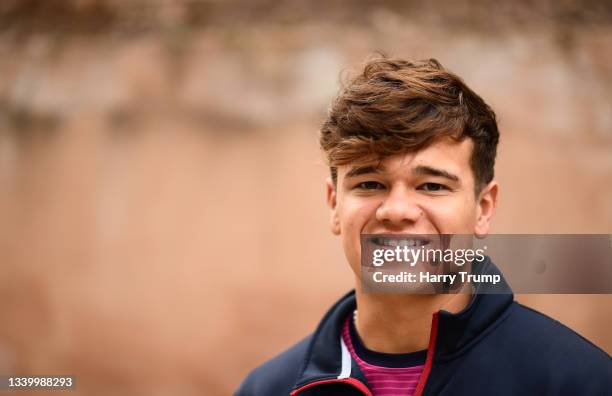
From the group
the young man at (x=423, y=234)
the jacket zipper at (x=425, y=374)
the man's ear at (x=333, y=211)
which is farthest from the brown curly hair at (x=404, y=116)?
the jacket zipper at (x=425, y=374)


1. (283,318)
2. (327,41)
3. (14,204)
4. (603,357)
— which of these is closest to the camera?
(603,357)

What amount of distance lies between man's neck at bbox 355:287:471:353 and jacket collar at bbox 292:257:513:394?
0.07 m

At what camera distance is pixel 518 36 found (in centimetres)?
422

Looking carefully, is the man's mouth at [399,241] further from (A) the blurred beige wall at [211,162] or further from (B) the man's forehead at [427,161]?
(A) the blurred beige wall at [211,162]

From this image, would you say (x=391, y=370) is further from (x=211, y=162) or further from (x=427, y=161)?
(x=211, y=162)

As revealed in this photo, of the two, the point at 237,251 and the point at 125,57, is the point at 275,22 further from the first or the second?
the point at 237,251

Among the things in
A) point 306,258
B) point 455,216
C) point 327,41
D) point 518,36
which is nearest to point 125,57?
point 327,41

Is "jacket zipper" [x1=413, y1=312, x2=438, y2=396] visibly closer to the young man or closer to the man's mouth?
the young man

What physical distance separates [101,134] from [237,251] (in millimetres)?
1223

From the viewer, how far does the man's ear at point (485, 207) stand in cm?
177

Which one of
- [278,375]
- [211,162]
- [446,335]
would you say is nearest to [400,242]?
[446,335]

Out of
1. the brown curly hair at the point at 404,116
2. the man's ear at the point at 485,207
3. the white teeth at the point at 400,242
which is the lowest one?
the white teeth at the point at 400,242

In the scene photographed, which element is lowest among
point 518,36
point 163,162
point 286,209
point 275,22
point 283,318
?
point 283,318

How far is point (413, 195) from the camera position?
5.39ft
